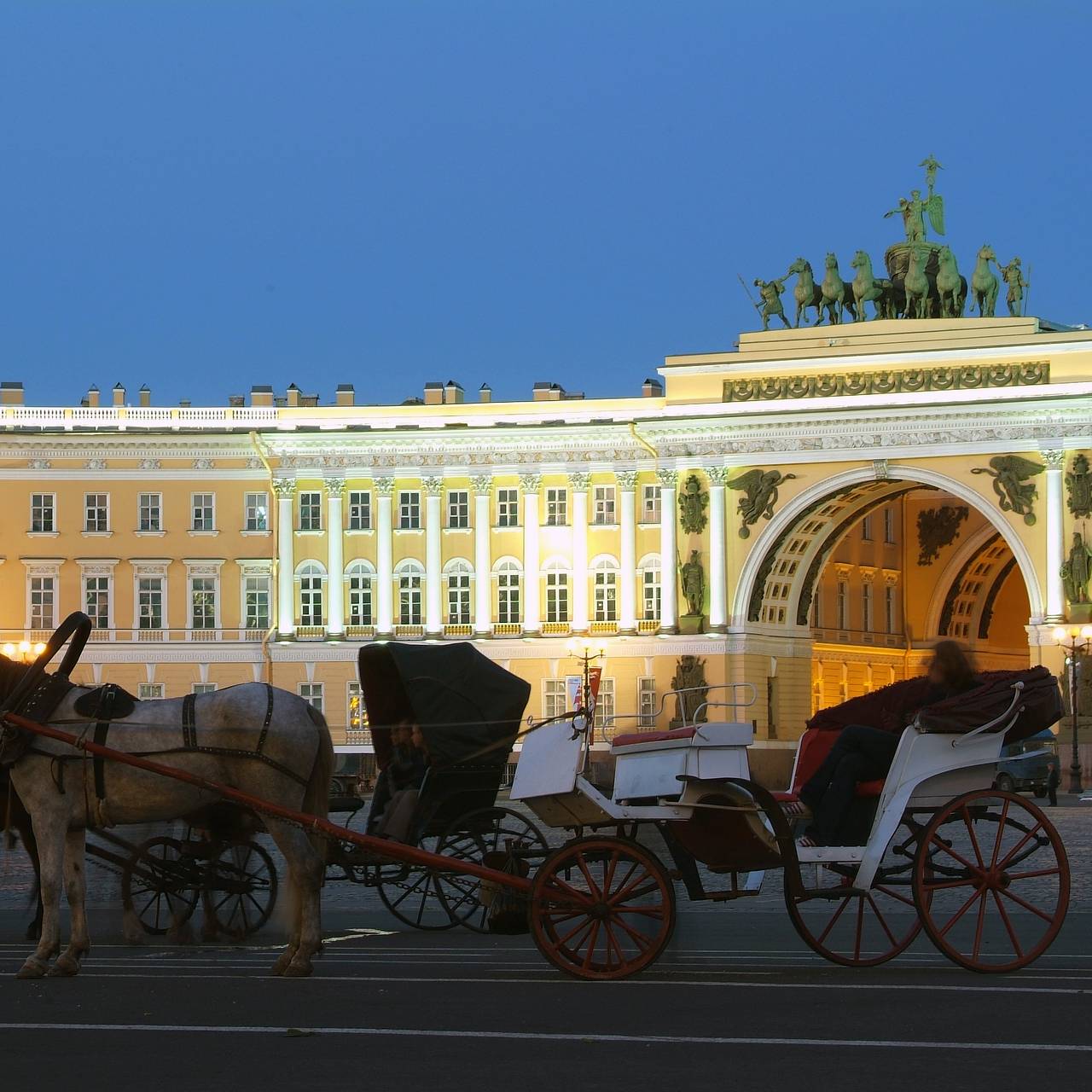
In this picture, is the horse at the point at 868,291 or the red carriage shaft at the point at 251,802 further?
the horse at the point at 868,291

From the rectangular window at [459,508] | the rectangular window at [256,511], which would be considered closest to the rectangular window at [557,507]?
the rectangular window at [459,508]

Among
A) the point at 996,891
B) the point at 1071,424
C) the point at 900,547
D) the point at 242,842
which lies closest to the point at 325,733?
the point at 242,842

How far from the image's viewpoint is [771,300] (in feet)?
214

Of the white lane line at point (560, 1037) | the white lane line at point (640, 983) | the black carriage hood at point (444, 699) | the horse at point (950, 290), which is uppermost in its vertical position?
the horse at point (950, 290)

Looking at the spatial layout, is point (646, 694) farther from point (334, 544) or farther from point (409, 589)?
point (334, 544)

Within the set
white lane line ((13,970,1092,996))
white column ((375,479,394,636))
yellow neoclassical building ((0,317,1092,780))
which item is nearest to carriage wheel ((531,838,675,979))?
white lane line ((13,970,1092,996))

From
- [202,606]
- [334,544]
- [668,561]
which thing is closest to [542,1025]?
[668,561]

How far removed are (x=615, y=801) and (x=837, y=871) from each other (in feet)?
3.99

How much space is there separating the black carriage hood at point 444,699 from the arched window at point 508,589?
49.4 metres

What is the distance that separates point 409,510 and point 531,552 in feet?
12.8

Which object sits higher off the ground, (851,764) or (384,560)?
(384,560)

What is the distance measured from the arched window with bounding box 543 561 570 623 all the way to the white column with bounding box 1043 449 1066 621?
43.5 ft

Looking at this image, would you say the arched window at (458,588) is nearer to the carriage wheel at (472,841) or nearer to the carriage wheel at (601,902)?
the carriage wheel at (472,841)

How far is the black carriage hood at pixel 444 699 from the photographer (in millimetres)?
15594
